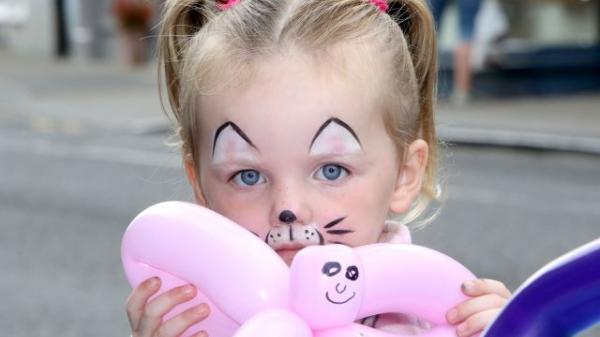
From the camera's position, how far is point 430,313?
1946mm

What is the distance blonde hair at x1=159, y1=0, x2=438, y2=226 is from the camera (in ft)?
6.91

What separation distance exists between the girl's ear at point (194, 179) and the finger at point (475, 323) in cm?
54

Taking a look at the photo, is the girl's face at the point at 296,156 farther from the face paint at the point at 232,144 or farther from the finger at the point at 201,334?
the finger at the point at 201,334

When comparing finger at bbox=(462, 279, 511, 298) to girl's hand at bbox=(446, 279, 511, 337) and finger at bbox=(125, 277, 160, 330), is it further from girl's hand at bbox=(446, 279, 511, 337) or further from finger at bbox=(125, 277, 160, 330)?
finger at bbox=(125, 277, 160, 330)

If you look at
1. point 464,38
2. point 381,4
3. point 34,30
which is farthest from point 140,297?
point 34,30

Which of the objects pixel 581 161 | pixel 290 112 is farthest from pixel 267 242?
pixel 581 161

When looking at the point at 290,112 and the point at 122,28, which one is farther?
the point at 122,28

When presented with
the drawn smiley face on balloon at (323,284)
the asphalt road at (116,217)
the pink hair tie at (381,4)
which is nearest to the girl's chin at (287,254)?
the drawn smiley face on balloon at (323,284)

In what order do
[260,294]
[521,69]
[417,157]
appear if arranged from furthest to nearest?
1. [521,69]
2. [417,157]
3. [260,294]

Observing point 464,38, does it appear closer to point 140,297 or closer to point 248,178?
point 248,178

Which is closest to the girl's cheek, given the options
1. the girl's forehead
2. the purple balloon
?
the girl's forehead

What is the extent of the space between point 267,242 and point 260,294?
0.22 meters

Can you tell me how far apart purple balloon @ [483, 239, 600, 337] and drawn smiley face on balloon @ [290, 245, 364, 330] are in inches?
17.8

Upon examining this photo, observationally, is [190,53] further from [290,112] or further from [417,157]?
[417,157]
